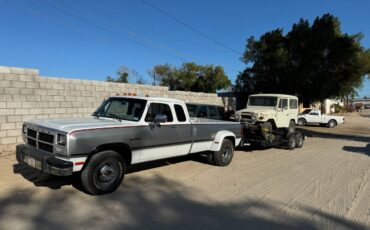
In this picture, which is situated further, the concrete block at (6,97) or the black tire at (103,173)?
the concrete block at (6,97)

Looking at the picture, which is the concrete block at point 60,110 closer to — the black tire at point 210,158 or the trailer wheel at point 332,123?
the black tire at point 210,158

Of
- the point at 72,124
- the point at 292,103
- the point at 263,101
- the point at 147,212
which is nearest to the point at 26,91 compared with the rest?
the point at 72,124

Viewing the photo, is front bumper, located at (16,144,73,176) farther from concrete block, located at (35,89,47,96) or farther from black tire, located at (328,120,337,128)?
black tire, located at (328,120,337,128)

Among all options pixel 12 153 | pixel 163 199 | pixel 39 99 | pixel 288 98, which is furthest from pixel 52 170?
pixel 288 98

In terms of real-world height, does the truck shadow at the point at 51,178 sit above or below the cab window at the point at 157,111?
below

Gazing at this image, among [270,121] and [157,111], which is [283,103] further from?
[157,111]

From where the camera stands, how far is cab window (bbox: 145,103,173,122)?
684cm

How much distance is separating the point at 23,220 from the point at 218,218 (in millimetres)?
3010

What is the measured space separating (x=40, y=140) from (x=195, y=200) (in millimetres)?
3165

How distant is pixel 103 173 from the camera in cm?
581

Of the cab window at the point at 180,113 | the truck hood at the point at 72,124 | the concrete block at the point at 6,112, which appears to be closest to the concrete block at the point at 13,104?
the concrete block at the point at 6,112

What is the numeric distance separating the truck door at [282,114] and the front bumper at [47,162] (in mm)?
10263

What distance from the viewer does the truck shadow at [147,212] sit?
4625 millimetres

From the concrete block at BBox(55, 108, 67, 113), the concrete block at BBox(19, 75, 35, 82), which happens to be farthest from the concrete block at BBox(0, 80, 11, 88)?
the concrete block at BBox(55, 108, 67, 113)
